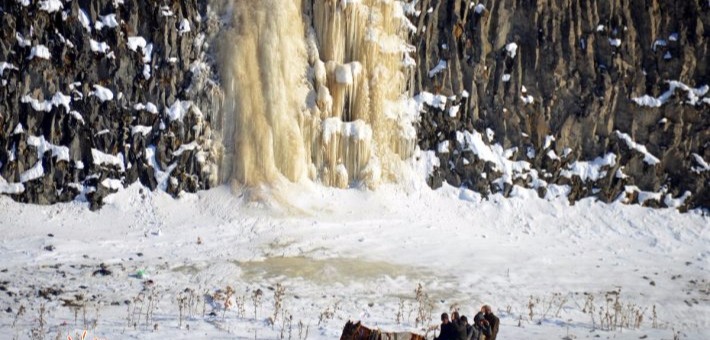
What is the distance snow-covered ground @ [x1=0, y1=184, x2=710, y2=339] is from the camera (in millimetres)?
15133

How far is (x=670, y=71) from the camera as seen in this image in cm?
2469

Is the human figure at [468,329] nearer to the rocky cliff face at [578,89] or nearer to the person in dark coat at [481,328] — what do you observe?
the person in dark coat at [481,328]

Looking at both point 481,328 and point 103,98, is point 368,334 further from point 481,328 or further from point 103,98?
point 103,98

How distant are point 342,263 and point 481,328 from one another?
23.9 feet

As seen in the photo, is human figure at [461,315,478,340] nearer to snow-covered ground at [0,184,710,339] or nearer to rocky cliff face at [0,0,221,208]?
snow-covered ground at [0,184,710,339]

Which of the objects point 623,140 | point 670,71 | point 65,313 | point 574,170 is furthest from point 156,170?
point 670,71

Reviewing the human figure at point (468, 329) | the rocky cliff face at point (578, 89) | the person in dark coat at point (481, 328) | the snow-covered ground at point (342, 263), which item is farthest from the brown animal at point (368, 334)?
the rocky cliff face at point (578, 89)

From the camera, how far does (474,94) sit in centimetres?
2462

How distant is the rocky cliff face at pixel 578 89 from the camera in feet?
79.6

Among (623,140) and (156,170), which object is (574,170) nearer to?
(623,140)

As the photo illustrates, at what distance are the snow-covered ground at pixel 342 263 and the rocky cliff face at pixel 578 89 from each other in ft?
4.24

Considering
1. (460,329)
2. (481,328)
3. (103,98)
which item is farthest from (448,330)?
(103,98)

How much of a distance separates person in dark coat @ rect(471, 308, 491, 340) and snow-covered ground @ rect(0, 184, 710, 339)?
2575 mm

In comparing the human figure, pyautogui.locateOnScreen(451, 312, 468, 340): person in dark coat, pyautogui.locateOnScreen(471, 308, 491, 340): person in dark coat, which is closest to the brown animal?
pyautogui.locateOnScreen(451, 312, 468, 340): person in dark coat
